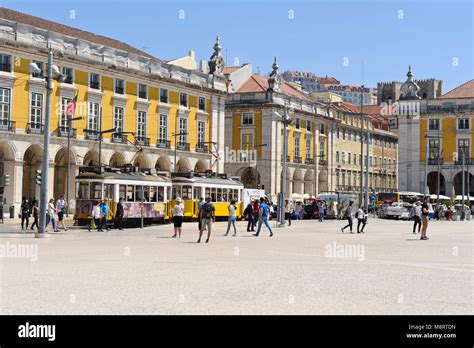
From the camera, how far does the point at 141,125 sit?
6203 cm

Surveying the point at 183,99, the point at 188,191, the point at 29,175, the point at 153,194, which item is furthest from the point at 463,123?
the point at 153,194

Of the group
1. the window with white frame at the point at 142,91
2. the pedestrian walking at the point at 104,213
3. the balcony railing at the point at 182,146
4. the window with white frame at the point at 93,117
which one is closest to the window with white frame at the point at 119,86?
the window with white frame at the point at 142,91

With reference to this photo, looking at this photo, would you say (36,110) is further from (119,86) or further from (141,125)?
(141,125)

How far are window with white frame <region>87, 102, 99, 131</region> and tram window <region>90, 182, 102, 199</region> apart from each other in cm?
2006

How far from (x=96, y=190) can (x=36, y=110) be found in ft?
56.5

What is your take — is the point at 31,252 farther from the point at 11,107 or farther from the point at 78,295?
the point at 11,107

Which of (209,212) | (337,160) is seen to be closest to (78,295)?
(209,212)

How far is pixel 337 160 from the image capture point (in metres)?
97.2

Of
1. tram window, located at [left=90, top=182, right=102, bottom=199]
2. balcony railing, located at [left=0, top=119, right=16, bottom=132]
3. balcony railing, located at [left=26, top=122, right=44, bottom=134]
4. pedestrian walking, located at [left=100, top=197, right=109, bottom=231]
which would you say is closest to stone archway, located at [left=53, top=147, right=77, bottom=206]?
balcony railing, located at [left=26, top=122, right=44, bottom=134]

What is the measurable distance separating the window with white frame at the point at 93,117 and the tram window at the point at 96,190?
20.1 metres

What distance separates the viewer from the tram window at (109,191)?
1475 inches

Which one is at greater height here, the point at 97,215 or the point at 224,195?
the point at 224,195

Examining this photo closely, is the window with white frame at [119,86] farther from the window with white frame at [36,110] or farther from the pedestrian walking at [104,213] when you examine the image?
the pedestrian walking at [104,213]
